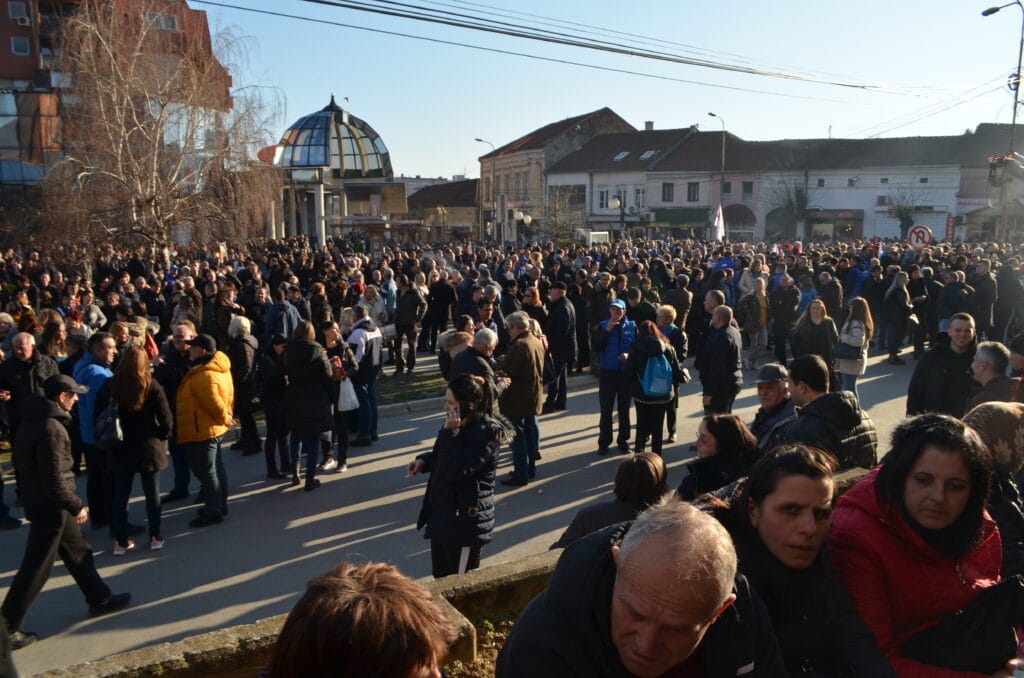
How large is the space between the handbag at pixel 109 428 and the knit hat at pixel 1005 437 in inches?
234

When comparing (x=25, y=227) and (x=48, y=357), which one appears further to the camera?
(x=25, y=227)

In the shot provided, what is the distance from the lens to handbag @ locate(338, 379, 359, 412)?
8.09m

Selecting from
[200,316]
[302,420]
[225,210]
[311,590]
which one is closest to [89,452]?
[302,420]

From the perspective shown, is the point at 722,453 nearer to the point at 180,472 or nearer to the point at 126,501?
the point at 126,501

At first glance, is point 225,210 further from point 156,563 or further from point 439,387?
point 156,563

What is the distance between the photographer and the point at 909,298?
544 inches

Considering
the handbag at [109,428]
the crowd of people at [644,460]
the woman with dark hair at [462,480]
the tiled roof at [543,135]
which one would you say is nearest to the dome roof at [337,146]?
the tiled roof at [543,135]

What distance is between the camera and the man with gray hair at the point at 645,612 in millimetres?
1805

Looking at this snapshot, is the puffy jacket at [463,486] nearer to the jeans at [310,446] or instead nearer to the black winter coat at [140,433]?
the black winter coat at [140,433]

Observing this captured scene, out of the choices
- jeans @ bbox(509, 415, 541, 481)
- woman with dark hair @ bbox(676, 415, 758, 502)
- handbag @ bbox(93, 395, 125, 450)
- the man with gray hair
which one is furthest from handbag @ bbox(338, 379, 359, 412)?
the man with gray hair

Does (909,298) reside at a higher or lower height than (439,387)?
higher

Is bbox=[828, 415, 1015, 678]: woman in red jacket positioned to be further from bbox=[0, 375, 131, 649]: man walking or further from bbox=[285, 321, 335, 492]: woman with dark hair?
bbox=[285, 321, 335, 492]: woman with dark hair

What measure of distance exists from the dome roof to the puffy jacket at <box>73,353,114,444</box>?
5169 cm

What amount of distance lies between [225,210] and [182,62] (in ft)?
14.8
